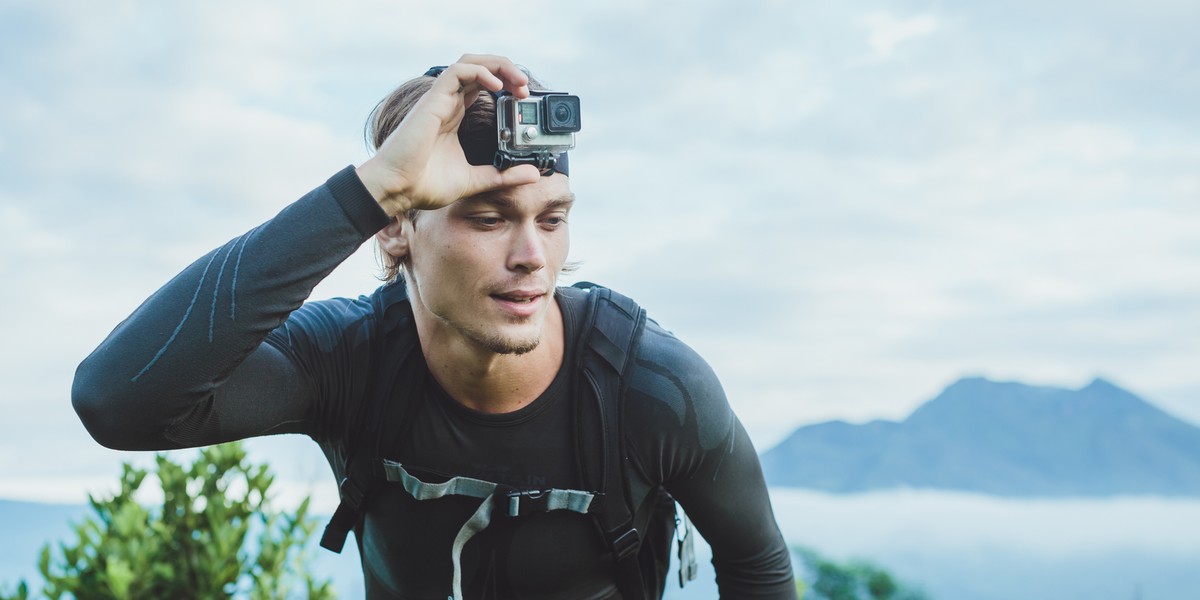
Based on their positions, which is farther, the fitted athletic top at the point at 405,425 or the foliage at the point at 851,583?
the foliage at the point at 851,583

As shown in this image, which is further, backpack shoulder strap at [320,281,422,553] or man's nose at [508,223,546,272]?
backpack shoulder strap at [320,281,422,553]

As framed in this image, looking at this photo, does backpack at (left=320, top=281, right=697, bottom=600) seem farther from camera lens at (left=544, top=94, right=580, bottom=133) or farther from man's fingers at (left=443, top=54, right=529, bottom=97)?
man's fingers at (left=443, top=54, right=529, bottom=97)

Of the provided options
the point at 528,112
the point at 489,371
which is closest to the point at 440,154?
the point at 528,112

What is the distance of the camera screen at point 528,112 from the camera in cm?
353

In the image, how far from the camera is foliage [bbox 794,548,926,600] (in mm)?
11461

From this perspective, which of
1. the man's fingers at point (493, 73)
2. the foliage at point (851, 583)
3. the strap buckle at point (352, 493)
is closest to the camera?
the man's fingers at point (493, 73)

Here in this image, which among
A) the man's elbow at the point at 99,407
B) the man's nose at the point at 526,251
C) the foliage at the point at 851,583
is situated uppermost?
the man's nose at the point at 526,251

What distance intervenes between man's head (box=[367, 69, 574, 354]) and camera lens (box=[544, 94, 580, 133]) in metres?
0.16

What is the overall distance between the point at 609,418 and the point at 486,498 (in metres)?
0.51

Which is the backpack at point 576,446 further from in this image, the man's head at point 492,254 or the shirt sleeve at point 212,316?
the shirt sleeve at point 212,316

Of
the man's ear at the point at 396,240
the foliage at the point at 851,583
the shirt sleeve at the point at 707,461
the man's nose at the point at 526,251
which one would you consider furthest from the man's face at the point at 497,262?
the foliage at the point at 851,583

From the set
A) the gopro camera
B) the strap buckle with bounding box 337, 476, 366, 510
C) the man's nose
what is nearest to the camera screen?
the gopro camera

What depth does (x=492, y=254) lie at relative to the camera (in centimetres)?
349

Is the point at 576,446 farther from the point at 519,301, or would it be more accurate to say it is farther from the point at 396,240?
the point at 396,240
